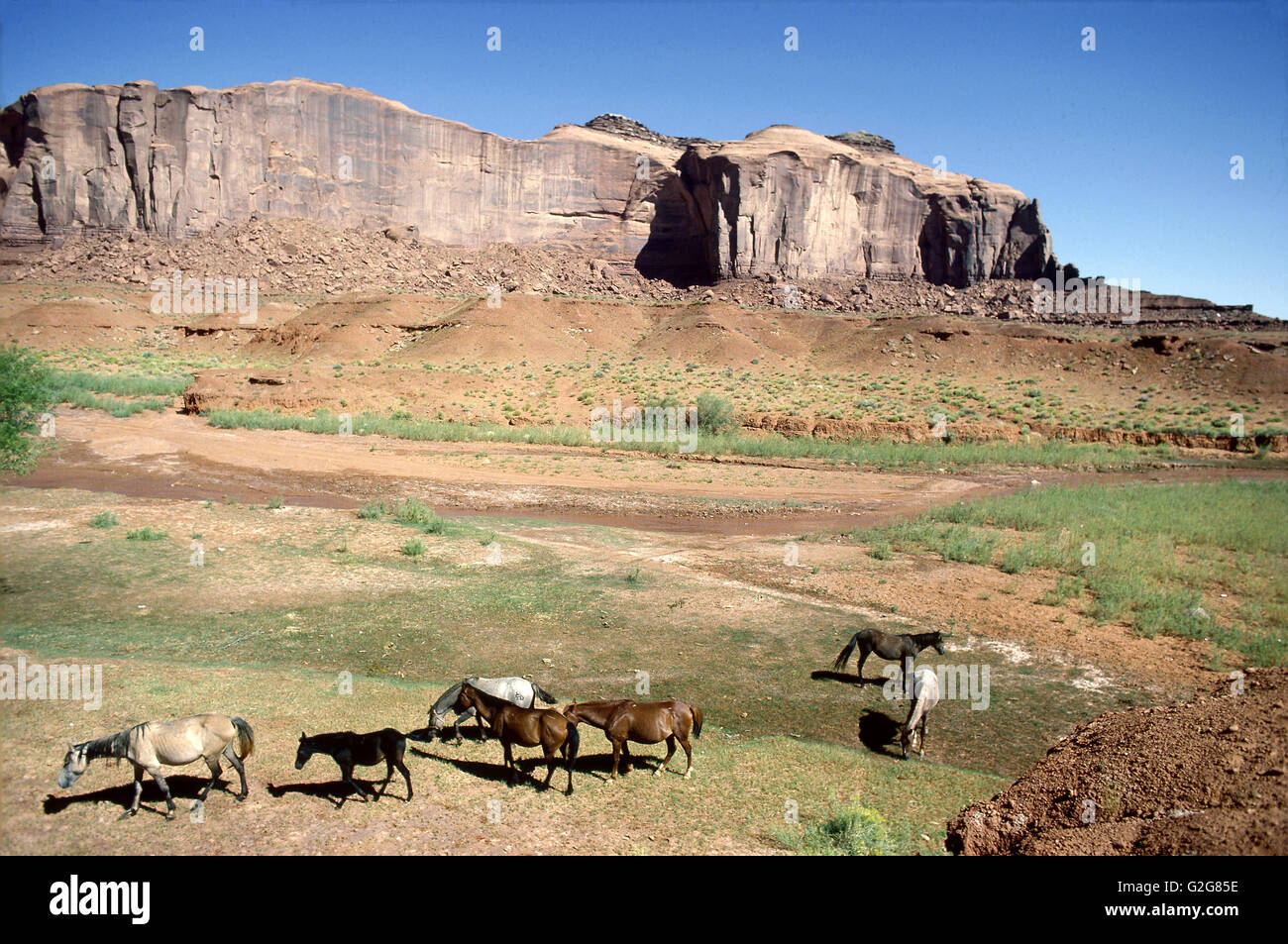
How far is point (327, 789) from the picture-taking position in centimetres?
614

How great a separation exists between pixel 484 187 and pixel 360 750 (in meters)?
105

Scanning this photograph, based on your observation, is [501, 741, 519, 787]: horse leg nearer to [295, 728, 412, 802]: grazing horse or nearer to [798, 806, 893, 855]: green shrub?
[295, 728, 412, 802]: grazing horse

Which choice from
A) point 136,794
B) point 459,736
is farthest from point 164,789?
point 459,736

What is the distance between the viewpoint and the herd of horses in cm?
573

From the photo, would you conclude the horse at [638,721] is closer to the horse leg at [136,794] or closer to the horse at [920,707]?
the horse at [920,707]

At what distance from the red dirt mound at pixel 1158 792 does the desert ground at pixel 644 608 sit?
0.04 metres

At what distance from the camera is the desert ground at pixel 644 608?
5910 millimetres

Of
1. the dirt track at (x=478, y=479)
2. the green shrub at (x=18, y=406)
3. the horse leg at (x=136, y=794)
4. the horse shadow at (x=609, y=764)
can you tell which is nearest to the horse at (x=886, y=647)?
the horse shadow at (x=609, y=764)

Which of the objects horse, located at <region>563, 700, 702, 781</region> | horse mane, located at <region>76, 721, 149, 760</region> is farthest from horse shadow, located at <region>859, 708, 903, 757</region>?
horse mane, located at <region>76, 721, 149, 760</region>

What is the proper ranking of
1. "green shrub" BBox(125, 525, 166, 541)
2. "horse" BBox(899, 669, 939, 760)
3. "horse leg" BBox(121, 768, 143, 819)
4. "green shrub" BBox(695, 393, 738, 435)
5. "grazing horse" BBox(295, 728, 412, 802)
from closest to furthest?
1. "horse leg" BBox(121, 768, 143, 819)
2. "grazing horse" BBox(295, 728, 412, 802)
3. "horse" BBox(899, 669, 939, 760)
4. "green shrub" BBox(125, 525, 166, 541)
5. "green shrub" BBox(695, 393, 738, 435)

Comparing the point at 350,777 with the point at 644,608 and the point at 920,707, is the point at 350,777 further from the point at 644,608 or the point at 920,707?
the point at 644,608

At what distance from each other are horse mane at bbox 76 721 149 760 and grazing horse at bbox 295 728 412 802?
1.19 metres
